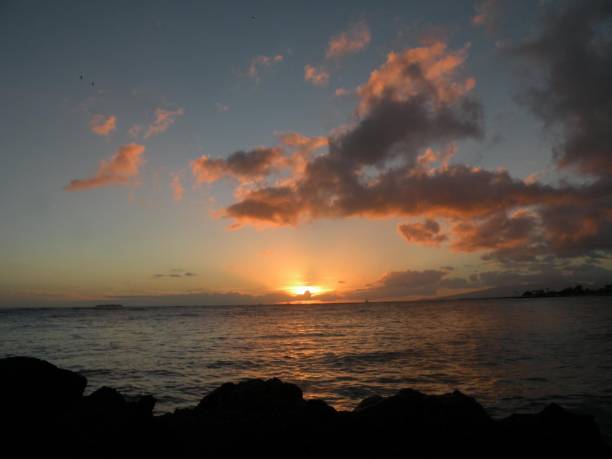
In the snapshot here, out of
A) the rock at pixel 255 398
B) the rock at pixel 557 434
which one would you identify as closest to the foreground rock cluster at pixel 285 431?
the rock at pixel 557 434

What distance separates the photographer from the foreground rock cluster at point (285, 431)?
8.35m

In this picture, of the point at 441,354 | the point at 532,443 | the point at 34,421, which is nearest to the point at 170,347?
the point at 441,354

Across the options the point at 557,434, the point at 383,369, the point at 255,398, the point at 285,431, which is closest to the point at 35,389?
the point at 255,398

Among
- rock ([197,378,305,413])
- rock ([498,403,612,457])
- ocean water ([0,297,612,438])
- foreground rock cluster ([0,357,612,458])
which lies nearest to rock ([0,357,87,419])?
foreground rock cluster ([0,357,612,458])

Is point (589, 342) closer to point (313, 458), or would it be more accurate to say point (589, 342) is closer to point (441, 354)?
point (441, 354)

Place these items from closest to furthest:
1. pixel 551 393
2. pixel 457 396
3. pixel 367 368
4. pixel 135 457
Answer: pixel 135 457 < pixel 457 396 < pixel 551 393 < pixel 367 368

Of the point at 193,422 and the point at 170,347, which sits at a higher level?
the point at 193,422

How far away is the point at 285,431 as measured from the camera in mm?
9125

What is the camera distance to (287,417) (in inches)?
390

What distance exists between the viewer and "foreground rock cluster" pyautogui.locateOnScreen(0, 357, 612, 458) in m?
8.35

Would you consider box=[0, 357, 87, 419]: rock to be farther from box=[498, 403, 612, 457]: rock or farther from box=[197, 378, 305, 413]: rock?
box=[498, 403, 612, 457]: rock

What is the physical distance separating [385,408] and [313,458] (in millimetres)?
2438

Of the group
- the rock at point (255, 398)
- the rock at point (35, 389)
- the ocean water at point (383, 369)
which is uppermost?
the rock at point (35, 389)

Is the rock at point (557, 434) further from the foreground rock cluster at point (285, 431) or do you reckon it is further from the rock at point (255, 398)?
the rock at point (255, 398)
